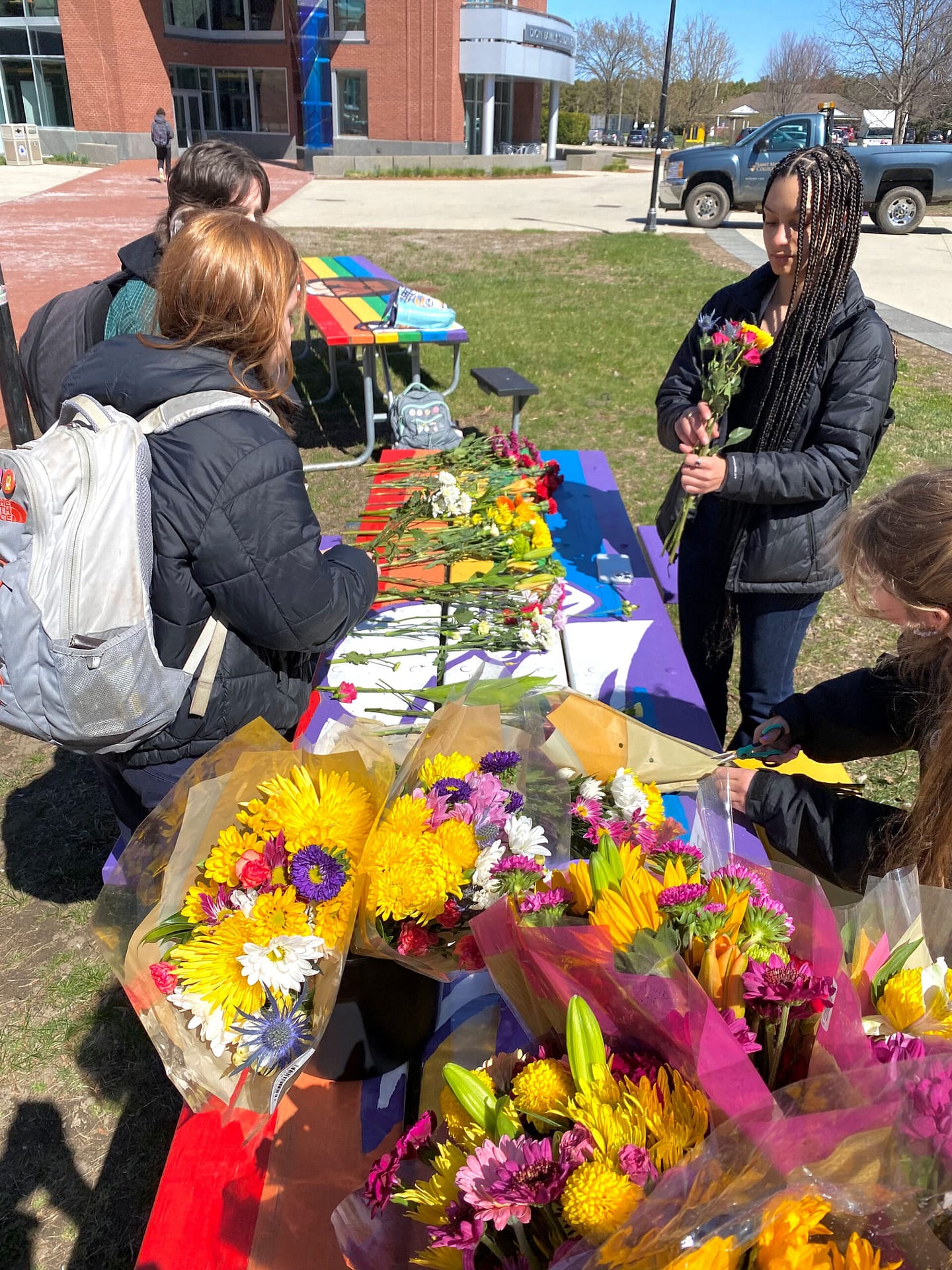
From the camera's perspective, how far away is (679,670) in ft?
8.46

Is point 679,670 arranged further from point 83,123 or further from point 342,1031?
point 83,123

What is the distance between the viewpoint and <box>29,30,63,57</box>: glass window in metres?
28.6

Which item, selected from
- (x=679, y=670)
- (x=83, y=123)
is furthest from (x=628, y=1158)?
(x=83, y=123)

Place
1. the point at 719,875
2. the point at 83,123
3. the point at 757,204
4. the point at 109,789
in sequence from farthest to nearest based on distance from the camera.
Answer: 1. the point at 83,123
2. the point at 757,204
3. the point at 109,789
4. the point at 719,875

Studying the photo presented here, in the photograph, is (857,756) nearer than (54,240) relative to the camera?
Yes

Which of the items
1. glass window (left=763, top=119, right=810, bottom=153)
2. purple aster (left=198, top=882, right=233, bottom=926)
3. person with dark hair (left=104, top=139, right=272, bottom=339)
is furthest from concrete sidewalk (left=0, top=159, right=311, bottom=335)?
glass window (left=763, top=119, right=810, bottom=153)

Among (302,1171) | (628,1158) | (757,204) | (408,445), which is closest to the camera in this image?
(628,1158)

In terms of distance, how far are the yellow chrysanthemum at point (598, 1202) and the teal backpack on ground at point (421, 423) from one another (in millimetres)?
5019

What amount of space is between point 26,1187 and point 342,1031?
54.8 inches

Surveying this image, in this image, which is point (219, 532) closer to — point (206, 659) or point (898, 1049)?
point (206, 659)

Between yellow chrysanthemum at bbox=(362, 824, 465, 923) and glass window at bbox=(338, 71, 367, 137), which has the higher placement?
glass window at bbox=(338, 71, 367, 137)

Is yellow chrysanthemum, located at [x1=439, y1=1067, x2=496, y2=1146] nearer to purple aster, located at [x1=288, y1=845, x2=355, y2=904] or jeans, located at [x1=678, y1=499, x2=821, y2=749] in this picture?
purple aster, located at [x1=288, y1=845, x2=355, y2=904]

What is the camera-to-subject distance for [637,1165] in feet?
2.40

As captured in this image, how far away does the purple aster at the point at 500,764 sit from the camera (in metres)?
1.23
